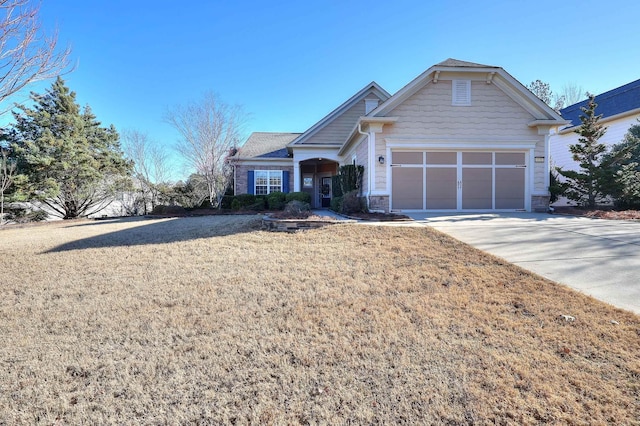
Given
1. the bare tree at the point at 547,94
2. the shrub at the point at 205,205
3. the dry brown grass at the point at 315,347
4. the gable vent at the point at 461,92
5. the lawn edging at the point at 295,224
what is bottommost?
the dry brown grass at the point at 315,347

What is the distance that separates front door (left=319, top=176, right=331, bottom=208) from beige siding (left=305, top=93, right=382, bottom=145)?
3205mm

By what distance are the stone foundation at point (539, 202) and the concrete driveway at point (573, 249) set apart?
3214 millimetres

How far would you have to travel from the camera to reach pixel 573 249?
17.6 feet

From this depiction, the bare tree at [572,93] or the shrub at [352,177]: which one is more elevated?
the bare tree at [572,93]

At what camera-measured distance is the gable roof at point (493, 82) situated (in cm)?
1073

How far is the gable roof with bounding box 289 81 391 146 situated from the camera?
1614 cm

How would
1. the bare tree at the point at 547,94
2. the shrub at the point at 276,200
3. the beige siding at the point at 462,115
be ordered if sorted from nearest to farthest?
1. the beige siding at the point at 462,115
2. the shrub at the point at 276,200
3. the bare tree at the point at 547,94

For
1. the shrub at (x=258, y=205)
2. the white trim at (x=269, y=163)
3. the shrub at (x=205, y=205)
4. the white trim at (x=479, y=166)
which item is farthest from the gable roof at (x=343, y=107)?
the white trim at (x=479, y=166)

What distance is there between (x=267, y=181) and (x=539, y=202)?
1286 cm

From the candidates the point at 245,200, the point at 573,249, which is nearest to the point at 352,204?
the point at 573,249

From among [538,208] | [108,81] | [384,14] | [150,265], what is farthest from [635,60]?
[108,81]

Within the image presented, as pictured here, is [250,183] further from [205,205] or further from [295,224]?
[295,224]

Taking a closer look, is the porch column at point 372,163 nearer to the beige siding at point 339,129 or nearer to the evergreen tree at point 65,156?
the beige siding at point 339,129

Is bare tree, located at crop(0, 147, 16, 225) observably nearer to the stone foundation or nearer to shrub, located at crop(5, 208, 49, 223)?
shrub, located at crop(5, 208, 49, 223)
